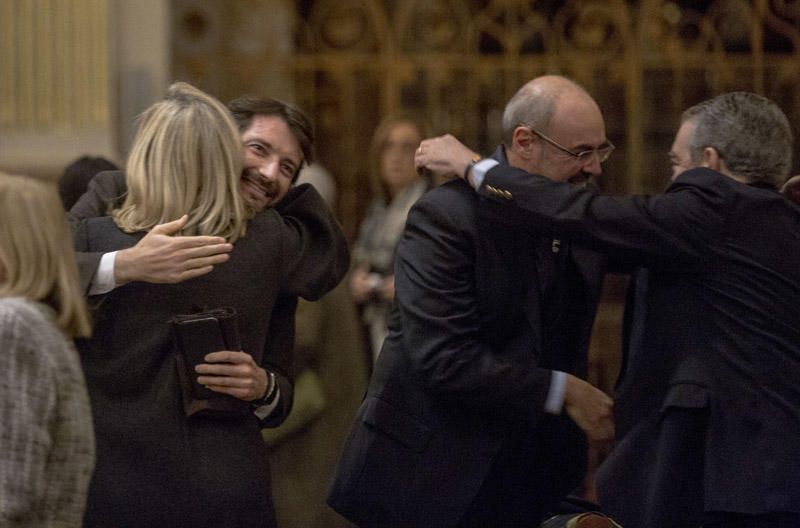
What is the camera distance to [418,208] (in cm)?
409

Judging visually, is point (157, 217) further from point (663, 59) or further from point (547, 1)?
point (547, 1)

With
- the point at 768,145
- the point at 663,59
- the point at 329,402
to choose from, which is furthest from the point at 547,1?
the point at 768,145

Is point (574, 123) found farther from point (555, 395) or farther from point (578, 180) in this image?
point (555, 395)

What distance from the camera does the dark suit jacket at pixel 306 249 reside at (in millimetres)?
3967

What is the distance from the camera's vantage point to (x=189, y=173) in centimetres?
369

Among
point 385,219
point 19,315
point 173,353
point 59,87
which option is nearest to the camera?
point 19,315

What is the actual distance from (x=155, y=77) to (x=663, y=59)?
2.45m

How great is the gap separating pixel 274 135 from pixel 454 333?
66cm

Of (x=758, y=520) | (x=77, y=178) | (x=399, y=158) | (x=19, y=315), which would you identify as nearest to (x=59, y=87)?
(x=399, y=158)

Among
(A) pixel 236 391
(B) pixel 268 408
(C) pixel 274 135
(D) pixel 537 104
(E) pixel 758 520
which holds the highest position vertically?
(D) pixel 537 104

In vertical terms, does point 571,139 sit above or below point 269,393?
above

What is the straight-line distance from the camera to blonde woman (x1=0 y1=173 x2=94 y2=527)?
3.21 m

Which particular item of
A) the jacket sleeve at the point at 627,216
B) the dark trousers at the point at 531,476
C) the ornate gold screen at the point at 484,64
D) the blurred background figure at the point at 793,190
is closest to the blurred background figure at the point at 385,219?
the ornate gold screen at the point at 484,64

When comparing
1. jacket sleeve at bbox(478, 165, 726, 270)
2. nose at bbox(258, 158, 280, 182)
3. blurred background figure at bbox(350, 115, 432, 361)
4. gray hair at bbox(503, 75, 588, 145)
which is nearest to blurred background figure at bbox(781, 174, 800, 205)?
jacket sleeve at bbox(478, 165, 726, 270)
